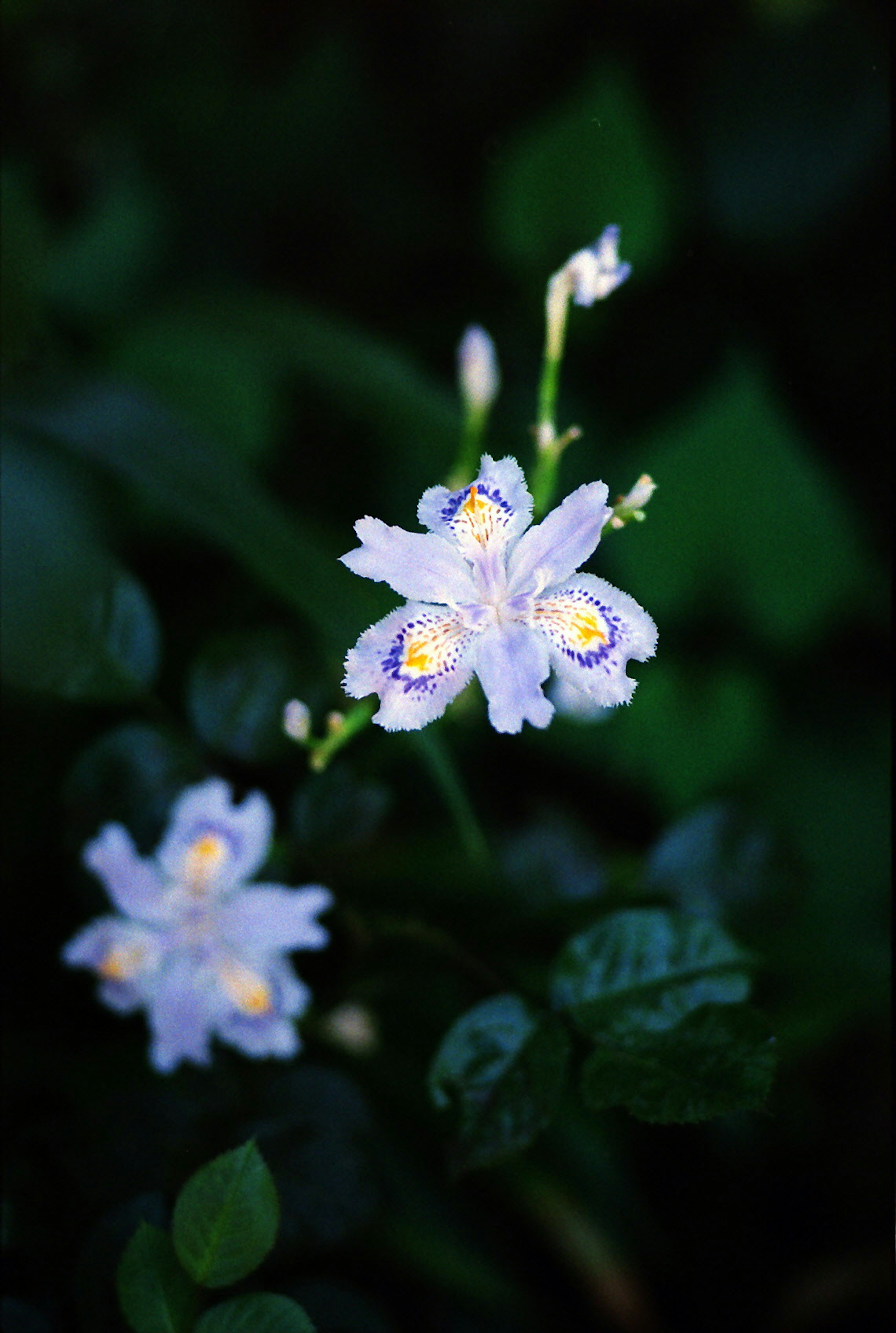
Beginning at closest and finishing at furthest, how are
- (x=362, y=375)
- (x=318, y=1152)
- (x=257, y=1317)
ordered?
(x=257, y=1317) < (x=318, y=1152) < (x=362, y=375)

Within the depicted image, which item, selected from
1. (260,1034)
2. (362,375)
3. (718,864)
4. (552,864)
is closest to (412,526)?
(362,375)

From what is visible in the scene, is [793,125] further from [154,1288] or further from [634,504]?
[154,1288]

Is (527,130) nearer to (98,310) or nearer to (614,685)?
(98,310)

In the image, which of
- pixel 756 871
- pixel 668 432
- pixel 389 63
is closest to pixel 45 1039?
pixel 756 871

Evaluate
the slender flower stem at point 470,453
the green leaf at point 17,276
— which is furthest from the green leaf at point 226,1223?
the green leaf at point 17,276

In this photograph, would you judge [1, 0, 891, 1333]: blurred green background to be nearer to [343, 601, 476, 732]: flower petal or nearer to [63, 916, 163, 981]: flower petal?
[63, 916, 163, 981]: flower petal

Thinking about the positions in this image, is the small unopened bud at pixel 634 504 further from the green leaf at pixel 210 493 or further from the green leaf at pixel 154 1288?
the green leaf at pixel 154 1288

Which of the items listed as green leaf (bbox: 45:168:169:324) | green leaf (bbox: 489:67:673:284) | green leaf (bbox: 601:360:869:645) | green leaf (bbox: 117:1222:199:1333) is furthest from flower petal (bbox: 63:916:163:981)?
green leaf (bbox: 489:67:673:284)
